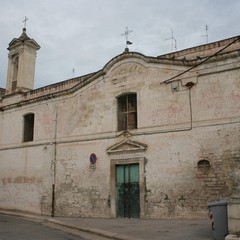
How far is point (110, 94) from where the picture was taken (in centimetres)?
1593

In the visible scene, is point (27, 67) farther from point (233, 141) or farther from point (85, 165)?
point (233, 141)

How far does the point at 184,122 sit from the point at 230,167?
2.46 metres

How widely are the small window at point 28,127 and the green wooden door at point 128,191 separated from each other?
267 inches

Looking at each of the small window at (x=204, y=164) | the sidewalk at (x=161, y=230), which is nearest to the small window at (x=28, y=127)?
the sidewalk at (x=161, y=230)

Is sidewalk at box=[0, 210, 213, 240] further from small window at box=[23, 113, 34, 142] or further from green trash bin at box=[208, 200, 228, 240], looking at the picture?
small window at box=[23, 113, 34, 142]

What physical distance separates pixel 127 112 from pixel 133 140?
1.43m

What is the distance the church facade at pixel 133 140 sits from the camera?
1277cm

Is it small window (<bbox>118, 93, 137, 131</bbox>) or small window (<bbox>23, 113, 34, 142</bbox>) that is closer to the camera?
small window (<bbox>118, 93, 137, 131</bbox>)

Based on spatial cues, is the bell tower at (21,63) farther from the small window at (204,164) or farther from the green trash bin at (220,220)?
the green trash bin at (220,220)

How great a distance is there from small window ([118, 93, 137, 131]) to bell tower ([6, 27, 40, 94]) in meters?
7.66

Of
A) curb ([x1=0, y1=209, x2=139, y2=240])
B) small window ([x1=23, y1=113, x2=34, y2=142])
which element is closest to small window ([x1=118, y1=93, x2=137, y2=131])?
curb ([x1=0, y1=209, x2=139, y2=240])

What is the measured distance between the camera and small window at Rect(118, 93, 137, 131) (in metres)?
15.2

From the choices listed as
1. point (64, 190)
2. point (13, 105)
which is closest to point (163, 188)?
point (64, 190)

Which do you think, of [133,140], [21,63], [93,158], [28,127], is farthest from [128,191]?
[21,63]
